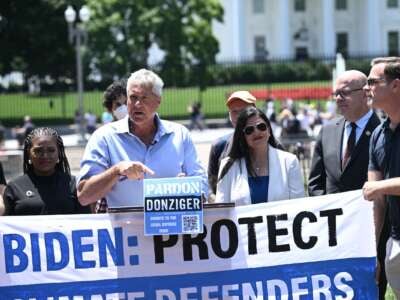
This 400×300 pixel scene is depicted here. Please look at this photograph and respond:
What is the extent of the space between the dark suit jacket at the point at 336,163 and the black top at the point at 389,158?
3.33 feet

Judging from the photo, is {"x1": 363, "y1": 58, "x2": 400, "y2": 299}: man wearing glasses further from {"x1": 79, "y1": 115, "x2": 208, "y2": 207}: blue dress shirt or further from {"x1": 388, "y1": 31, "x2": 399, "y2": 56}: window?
{"x1": 388, "y1": 31, "x2": 399, "y2": 56}: window

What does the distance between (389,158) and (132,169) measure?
1.61 metres

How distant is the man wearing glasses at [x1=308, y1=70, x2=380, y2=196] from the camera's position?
6750 millimetres

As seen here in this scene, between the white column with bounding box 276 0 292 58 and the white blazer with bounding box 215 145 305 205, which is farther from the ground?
the white column with bounding box 276 0 292 58

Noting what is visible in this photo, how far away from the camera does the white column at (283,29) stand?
9475cm

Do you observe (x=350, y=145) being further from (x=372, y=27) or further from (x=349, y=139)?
(x=372, y=27)

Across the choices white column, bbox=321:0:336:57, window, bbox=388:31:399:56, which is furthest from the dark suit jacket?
→ window, bbox=388:31:399:56

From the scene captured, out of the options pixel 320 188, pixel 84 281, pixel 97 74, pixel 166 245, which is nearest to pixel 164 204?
pixel 166 245

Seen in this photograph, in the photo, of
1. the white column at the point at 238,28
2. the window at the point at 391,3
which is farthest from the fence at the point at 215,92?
the window at the point at 391,3

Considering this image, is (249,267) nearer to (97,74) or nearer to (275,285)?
(275,285)

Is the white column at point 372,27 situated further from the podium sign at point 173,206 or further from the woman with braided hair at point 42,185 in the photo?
the podium sign at point 173,206

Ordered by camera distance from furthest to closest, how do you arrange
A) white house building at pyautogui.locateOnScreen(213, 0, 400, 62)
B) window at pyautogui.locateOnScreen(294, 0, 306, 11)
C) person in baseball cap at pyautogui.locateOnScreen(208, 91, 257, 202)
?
window at pyautogui.locateOnScreen(294, 0, 306, 11)
white house building at pyautogui.locateOnScreen(213, 0, 400, 62)
person in baseball cap at pyautogui.locateOnScreen(208, 91, 257, 202)

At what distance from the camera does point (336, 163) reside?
682 cm

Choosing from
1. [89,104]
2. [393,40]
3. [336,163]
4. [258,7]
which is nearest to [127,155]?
[336,163]
